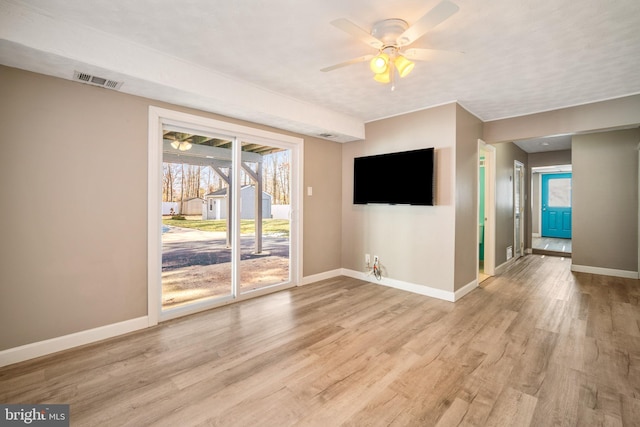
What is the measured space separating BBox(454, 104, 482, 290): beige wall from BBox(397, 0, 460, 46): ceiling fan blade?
2.09m

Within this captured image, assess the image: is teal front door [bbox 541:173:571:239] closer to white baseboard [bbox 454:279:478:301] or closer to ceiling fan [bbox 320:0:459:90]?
white baseboard [bbox 454:279:478:301]

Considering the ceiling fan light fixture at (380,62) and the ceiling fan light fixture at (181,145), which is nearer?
the ceiling fan light fixture at (380,62)

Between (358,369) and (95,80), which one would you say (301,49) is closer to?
(95,80)

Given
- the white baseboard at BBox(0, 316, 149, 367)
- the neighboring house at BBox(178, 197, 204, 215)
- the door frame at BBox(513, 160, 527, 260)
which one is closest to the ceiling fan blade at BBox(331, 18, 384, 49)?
the neighboring house at BBox(178, 197, 204, 215)

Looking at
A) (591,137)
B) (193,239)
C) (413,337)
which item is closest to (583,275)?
(591,137)

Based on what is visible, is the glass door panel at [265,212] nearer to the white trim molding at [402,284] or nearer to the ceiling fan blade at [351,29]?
the white trim molding at [402,284]

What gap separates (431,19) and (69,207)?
10.3 ft

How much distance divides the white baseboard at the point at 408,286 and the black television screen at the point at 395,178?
1.18 meters

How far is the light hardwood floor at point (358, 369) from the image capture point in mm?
1723

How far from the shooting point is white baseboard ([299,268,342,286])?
4.44m

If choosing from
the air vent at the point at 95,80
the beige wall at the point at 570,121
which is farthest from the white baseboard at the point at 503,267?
the air vent at the point at 95,80

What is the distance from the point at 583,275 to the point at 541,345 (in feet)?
12.0

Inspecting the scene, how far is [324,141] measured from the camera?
4.68m

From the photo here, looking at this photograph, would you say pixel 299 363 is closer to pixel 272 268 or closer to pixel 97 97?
pixel 272 268
